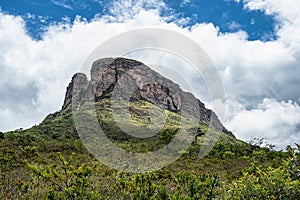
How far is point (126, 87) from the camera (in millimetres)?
102375

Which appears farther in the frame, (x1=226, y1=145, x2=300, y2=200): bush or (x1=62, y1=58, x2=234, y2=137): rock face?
(x1=62, y1=58, x2=234, y2=137): rock face

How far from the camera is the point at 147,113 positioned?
279 ft

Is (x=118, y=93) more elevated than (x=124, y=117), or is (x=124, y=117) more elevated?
(x=118, y=93)

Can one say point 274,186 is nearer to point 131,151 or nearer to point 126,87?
point 131,151

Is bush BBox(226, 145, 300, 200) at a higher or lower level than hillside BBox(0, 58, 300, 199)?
lower

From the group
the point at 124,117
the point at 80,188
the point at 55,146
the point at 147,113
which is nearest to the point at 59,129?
the point at 124,117

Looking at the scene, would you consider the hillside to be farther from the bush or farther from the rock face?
the rock face

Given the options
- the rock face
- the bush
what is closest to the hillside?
the bush

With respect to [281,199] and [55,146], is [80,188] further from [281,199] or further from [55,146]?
[55,146]

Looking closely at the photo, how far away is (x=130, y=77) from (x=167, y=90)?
14484 millimetres

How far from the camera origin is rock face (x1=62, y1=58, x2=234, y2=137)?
98000mm

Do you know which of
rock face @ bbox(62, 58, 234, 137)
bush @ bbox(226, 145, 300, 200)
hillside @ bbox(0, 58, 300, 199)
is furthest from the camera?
rock face @ bbox(62, 58, 234, 137)

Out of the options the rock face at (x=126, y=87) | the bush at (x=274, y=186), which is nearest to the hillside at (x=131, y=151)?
the bush at (x=274, y=186)

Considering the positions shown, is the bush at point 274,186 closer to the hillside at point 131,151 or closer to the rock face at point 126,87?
the hillside at point 131,151
